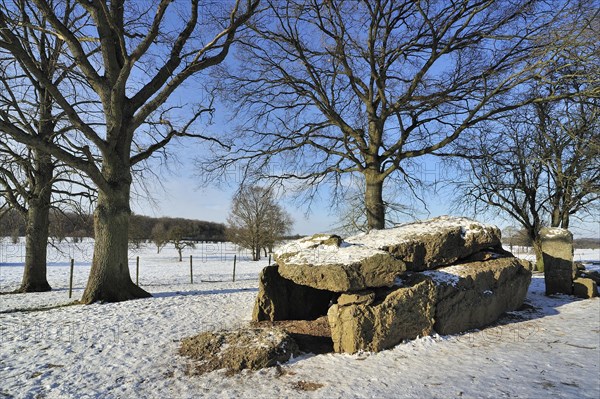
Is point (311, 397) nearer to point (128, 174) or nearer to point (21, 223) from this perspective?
point (128, 174)

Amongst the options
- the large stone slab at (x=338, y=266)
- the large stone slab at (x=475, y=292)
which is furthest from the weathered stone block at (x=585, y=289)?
the large stone slab at (x=338, y=266)

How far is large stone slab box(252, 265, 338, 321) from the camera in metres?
7.09

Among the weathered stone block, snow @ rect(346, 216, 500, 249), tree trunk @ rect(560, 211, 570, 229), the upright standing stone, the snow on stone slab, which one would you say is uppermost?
tree trunk @ rect(560, 211, 570, 229)

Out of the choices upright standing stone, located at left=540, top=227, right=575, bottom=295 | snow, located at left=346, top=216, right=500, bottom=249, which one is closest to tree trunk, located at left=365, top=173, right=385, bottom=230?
snow, located at left=346, top=216, right=500, bottom=249

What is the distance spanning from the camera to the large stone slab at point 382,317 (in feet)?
17.4

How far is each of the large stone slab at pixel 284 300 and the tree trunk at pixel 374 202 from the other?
3590mm

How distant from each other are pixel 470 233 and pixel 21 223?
16.6 m

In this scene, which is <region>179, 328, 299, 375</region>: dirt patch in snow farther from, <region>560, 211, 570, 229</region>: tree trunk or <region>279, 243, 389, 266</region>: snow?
<region>560, 211, 570, 229</region>: tree trunk

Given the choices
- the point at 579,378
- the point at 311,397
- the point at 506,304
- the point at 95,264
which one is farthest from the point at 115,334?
the point at 506,304

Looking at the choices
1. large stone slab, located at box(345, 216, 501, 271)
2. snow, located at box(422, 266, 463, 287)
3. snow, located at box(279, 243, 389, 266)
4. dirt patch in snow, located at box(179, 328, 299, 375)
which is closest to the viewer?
dirt patch in snow, located at box(179, 328, 299, 375)

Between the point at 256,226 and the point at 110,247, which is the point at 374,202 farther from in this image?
the point at 256,226

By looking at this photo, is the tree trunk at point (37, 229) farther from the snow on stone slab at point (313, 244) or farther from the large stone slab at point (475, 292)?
the large stone slab at point (475, 292)

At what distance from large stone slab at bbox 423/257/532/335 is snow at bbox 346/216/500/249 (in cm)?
70

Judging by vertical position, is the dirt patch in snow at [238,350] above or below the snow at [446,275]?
below
